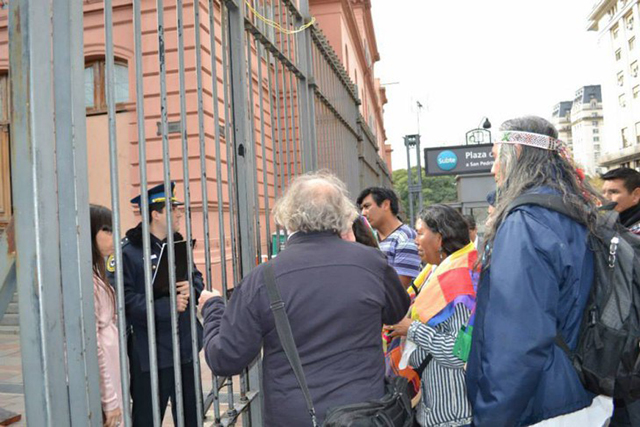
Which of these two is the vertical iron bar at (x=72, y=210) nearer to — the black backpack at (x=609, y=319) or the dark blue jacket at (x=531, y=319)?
the dark blue jacket at (x=531, y=319)

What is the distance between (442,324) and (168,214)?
4.41 feet

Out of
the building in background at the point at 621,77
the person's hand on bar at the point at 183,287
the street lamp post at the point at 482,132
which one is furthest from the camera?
the building in background at the point at 621,77

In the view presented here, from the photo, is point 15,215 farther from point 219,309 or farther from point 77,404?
point 219,309

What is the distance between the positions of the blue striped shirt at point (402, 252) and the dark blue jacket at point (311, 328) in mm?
2103

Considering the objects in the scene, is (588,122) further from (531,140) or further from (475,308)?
(475,308)

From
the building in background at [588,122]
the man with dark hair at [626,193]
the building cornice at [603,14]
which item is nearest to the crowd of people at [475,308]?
the man with dark hair at [626,193]

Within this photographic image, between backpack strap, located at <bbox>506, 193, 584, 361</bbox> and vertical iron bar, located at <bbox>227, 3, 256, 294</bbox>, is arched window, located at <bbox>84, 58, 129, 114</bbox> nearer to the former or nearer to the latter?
vertical iron bar, located at <bbox>227, 3, 256, 294</bbox>

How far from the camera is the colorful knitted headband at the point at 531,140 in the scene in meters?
2.12

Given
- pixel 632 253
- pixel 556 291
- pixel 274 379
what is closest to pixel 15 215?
→ pixel 274 379

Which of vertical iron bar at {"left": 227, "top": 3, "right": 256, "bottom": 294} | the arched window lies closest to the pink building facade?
A: the arched window

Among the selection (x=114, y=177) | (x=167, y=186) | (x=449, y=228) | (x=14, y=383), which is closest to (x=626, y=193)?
(x=449, y=228)

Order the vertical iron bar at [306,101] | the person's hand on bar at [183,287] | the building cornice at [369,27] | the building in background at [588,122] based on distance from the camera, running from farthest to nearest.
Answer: the building in background at [588,122]
the building cornice at [369,27]
the vertical iron bar at [306,101]
the person's hand on bar at [183,287]

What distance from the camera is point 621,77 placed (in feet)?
199

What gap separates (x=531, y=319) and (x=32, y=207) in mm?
1577
